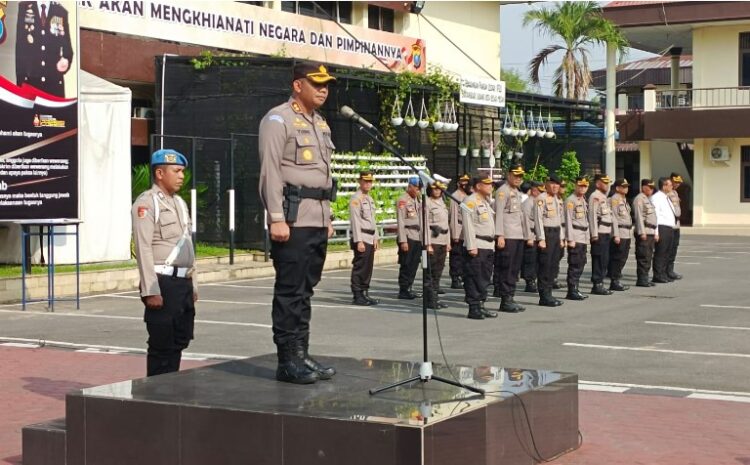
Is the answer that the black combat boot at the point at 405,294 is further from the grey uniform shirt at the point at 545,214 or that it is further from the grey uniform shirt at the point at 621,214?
the grey uniform shirt at the point at 621,214

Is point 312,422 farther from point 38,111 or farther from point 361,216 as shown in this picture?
point 38,111

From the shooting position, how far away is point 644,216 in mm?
21609

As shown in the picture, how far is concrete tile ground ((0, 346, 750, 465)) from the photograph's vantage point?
7855 millimetres

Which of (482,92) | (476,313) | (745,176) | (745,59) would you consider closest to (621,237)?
(476,313)

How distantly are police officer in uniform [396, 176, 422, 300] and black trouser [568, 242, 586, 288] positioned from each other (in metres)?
2.42

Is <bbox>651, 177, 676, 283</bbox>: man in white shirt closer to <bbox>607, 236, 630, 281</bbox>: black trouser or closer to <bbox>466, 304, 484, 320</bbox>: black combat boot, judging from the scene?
<bbox>607, 236, 630, 281</bbox>: black trouser

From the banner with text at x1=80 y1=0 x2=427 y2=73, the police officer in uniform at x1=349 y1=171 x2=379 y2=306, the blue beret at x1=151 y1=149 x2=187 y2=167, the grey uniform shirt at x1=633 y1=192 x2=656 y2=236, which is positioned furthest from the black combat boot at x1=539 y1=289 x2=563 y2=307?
the banner with text at x1=80 y1=0 x2=427 y2=73

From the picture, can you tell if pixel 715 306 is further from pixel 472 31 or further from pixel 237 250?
pixel 472 31

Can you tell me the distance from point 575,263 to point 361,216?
3.54 m

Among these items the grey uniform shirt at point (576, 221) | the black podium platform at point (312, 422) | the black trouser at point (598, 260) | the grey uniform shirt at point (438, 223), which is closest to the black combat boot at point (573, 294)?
the grey uniform shirt at point (576, 221)

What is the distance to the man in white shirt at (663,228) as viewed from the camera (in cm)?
2200

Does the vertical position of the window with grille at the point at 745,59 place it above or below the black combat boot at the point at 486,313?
above

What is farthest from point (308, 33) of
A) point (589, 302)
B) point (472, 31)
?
point (589, 302)

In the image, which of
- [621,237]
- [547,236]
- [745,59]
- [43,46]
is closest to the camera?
[43,46]
